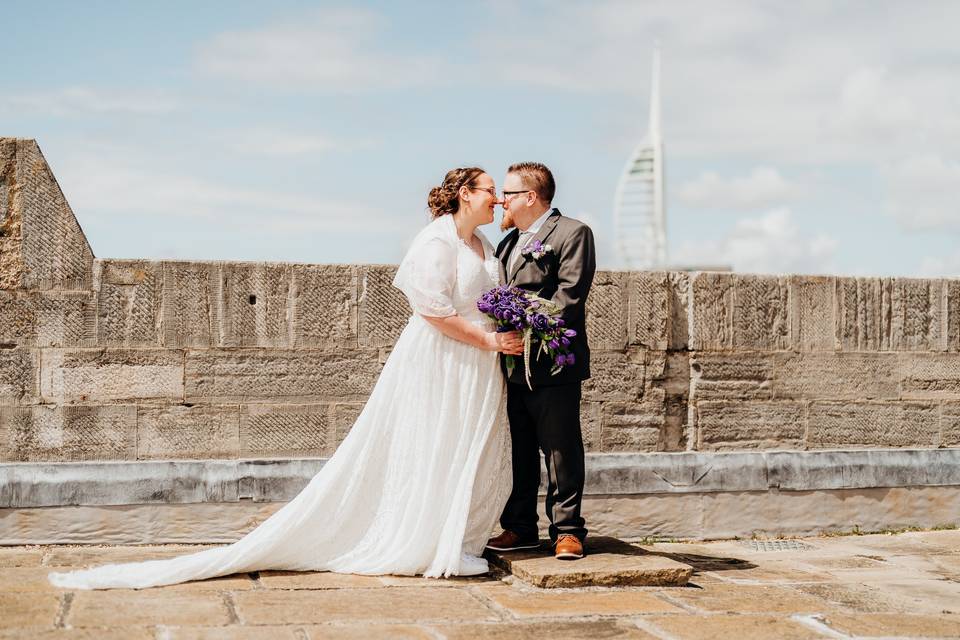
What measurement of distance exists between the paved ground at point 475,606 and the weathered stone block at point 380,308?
4.85ft

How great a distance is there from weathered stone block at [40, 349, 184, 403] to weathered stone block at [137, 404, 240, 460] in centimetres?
9

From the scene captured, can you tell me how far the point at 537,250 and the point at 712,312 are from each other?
1714mm

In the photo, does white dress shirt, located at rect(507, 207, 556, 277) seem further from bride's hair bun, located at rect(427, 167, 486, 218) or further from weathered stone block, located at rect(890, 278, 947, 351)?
weathered stone block, located at rect(890, 278, 947, 351)

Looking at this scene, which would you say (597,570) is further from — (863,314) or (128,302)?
(863,314)

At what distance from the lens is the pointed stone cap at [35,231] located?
5625 mm

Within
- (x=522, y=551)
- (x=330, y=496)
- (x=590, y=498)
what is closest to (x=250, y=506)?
(x=330, y=496)

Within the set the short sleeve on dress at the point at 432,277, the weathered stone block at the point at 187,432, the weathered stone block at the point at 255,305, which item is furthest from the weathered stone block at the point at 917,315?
the weathered stone block at the point at 187,432

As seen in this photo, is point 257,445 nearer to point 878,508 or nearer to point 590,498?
point 590,498

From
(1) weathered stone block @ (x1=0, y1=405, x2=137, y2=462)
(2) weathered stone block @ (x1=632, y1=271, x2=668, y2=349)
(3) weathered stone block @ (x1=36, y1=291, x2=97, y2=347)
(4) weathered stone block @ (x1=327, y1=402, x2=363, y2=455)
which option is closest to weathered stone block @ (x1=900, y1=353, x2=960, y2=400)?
(2) weathered stone block @ (x1=632, y1=271, x2=668, y2=349)

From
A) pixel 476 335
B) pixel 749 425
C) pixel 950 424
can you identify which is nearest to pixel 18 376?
pixel 476 335

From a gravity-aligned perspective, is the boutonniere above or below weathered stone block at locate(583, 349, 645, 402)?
above

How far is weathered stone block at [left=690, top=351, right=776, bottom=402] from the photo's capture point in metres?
6.44

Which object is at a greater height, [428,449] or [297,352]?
[297,352]

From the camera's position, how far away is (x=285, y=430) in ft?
19.3
